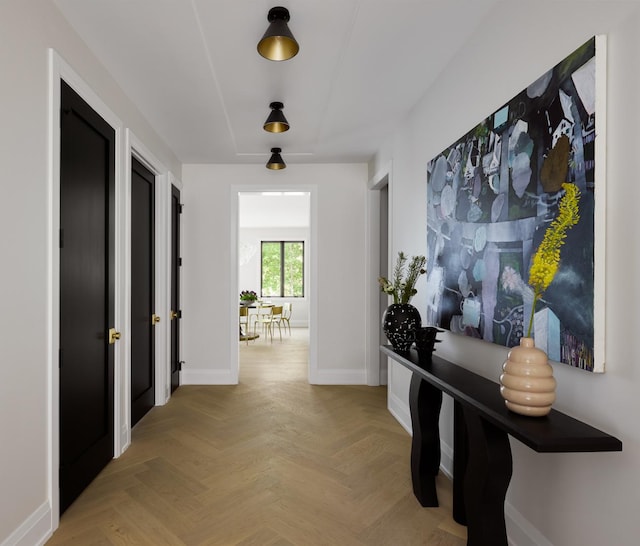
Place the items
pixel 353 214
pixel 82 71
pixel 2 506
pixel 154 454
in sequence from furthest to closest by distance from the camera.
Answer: pixel 353 214 < pixel 154 454 < pixel 82 71 < pixel 2 506

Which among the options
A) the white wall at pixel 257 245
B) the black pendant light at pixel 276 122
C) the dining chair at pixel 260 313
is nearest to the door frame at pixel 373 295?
the black pendant light at pixel 276 122

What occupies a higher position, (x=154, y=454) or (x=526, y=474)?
(x=526, y=474)

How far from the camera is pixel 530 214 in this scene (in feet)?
5.59

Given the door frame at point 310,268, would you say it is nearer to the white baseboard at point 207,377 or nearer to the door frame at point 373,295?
the white baseboard at point 207,377

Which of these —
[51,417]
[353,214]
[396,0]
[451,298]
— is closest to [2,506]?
[51,417]

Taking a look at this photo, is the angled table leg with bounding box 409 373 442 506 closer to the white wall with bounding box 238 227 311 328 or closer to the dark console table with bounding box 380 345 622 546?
the dark console table with bounding box 380 345 622 546

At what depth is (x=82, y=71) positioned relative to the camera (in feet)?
7.79

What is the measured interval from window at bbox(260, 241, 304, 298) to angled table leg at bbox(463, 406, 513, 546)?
9801 millimetres

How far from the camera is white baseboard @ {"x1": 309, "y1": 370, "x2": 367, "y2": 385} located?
4914mm

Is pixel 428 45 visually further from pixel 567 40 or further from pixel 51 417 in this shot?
pixel 51 417

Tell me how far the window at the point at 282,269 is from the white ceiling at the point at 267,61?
289 inches

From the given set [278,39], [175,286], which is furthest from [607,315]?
[175,286]

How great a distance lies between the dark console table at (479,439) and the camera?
130 cm

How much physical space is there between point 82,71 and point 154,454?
8.43ft
